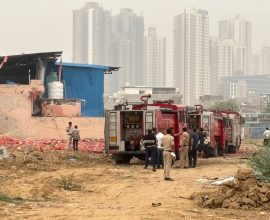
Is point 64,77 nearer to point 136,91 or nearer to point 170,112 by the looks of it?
point 170,112

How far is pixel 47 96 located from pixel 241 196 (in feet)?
113

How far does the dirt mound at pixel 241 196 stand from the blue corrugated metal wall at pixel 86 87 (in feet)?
124

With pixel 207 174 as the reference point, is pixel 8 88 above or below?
above

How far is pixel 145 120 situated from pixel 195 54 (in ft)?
570

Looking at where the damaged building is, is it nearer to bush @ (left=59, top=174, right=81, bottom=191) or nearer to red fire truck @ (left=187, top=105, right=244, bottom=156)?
red fire truck @ (left=187, top=105, right=244, bottom=156)

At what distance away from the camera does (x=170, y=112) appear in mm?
25766

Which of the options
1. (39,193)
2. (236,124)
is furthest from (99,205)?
(236,124)

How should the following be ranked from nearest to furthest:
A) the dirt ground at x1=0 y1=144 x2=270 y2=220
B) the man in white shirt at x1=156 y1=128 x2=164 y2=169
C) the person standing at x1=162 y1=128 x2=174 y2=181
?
the dirt ground at x1=0 y1=144 x2=270 y2=220 → the person standing at x1=162 y1=128 x2=174 y2=181 → the man in white shirt at x1=156 y1=128 x2=164 y2=169

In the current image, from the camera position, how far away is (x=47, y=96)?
151 ft

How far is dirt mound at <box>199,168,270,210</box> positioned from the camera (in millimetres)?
12633

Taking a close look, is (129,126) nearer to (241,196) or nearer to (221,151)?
(221,151)

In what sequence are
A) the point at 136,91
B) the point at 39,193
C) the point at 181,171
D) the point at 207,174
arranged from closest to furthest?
the point at 39,193 → the point at 207,174 → the point at 181,171 → the point at 136,91

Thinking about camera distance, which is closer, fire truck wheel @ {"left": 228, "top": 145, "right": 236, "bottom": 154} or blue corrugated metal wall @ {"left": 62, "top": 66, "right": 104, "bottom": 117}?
fire truck wheel @ {"left": 228, "top": 145, "right": 236, "bottom": 154}

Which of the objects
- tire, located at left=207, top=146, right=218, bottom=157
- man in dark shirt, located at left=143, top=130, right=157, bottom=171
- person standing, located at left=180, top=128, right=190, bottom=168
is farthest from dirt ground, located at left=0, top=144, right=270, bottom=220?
tire, located at left=207, top=146, right=218, bottom=157
